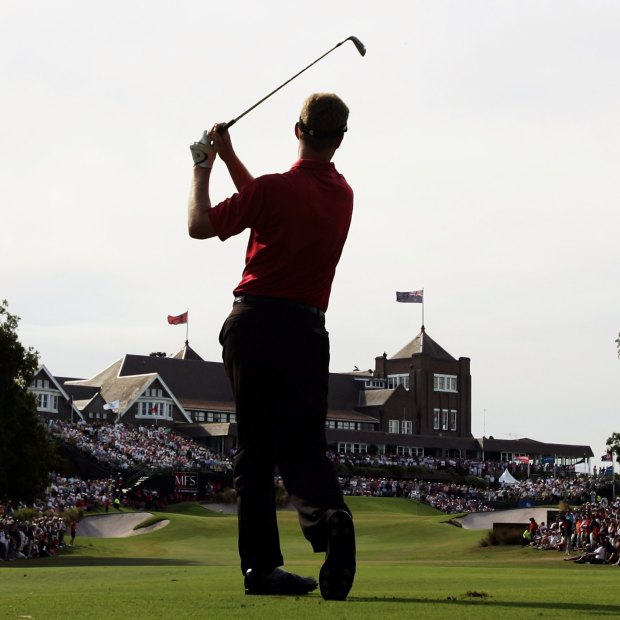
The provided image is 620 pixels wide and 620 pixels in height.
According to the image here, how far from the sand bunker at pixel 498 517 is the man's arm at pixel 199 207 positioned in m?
64.0

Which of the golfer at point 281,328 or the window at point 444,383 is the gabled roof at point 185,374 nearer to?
the window at point 444,383

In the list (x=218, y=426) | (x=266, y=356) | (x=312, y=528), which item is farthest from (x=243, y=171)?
(x=218, y=426)

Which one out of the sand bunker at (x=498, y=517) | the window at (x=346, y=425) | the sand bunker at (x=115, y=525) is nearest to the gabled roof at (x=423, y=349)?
the window at (x=346, y=425)

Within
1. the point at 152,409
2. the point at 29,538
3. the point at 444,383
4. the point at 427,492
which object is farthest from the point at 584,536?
the point at 444,383

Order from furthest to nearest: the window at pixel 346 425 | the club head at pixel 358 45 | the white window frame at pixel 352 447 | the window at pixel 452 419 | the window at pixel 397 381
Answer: the window at pixel 397 381
the window at pixel 452 419
the window at pixel 346 425
the white window frame at pixel 352 447
the club head at pixel 358 45

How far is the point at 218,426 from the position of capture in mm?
109062

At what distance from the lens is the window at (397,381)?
139250 millimetres

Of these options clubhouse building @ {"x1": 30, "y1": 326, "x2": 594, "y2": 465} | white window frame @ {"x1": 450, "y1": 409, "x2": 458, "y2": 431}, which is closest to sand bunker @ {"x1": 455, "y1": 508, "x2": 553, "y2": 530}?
clubhouse building @ {"x1": 30, "y1": 326, "x2": 594, "y2": 465}

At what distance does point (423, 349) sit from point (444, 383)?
14.6 ft

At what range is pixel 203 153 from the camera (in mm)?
7590

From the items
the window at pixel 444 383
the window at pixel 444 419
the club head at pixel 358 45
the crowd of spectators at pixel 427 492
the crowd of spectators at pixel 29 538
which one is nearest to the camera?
the club head at pixel 358 45

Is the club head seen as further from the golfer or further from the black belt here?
the black belt

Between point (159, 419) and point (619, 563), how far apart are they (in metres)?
82.9

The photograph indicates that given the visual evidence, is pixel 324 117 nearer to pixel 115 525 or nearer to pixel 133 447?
pixel 115 525
